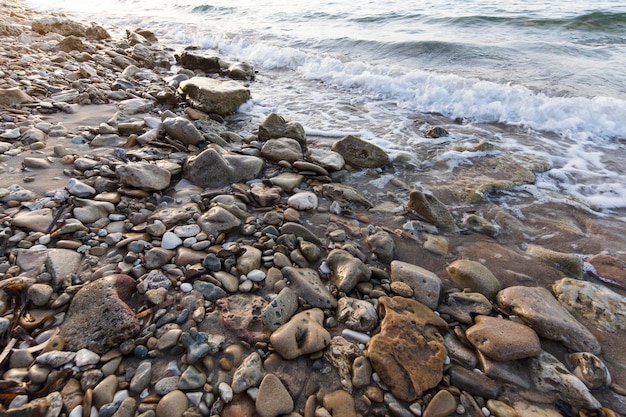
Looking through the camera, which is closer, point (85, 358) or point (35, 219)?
point (85, 358)

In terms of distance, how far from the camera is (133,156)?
357cm

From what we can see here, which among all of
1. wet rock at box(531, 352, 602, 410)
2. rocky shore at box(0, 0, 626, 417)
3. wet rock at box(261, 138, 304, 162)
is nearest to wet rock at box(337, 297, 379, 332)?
rocky shore at box(0, 0, 626, 417)

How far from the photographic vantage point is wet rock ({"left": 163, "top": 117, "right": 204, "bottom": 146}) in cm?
398

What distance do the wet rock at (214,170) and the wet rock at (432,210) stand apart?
167cm

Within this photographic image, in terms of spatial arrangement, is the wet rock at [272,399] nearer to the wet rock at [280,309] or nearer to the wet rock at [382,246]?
the wet rock at [280,309]

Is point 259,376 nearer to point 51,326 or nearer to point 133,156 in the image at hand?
point 51,326

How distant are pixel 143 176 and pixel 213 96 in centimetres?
276

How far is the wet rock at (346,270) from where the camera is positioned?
7.55ft

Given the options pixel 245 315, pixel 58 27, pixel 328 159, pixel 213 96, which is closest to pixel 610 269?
pixel 328 159

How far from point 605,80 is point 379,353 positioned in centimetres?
855

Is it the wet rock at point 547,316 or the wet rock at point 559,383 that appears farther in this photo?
the wet rock at point 547,316

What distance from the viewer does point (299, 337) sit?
6.18 feet

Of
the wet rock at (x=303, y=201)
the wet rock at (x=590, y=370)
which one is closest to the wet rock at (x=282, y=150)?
the wet rock at (x=303, y=201)

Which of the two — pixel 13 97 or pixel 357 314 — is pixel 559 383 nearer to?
pixel 357 314
